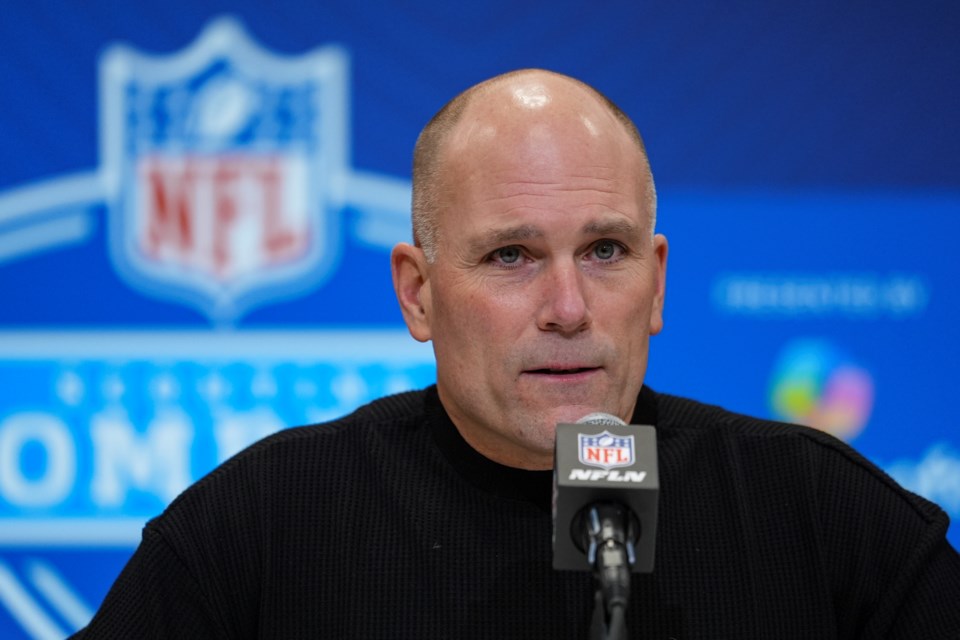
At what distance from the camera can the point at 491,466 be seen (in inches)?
74.8

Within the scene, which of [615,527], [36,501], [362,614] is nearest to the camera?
[615,527]

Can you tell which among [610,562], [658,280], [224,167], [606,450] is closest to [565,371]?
[658,280]

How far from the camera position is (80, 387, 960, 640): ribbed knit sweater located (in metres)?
1.80

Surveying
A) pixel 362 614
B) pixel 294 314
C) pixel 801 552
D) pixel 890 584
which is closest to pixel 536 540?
pixel 362 614

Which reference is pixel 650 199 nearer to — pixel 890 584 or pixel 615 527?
pixel 890 584

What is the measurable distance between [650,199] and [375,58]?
145cm

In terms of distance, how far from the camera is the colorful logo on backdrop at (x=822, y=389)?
3172mm

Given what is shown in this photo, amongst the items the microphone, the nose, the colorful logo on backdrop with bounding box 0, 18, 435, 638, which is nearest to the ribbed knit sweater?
the nose

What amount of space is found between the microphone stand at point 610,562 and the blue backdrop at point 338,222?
1910 mm

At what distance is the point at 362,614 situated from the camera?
71.6 inches

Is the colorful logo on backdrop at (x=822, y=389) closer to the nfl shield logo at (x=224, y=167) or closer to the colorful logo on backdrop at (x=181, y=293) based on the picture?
the colorful logo on backdrop at (x=181, y=293)

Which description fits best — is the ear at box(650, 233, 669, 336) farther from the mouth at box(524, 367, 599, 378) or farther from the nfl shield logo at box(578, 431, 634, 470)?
the nfl shield logo at box(578, 431, 634, 470)

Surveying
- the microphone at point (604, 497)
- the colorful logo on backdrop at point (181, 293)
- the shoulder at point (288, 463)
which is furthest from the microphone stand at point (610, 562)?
the colorful logo on backdrop at point (181, 293)

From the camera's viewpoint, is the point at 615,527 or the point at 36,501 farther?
the point at 36,501
